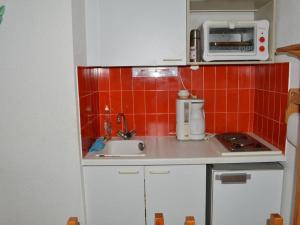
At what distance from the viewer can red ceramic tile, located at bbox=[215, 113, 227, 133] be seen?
2.33 m

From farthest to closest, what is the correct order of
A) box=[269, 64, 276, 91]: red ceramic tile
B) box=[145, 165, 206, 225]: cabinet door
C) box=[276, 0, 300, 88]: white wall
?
box=[269, 64, 276, 91]: red ceramic tile
box=[145, 165, 206, 225]: cabinet door
box=[276, 0, 300, 88]: white wall

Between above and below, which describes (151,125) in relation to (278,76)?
below

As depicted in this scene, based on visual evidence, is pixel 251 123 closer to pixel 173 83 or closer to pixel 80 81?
pixel 173 83

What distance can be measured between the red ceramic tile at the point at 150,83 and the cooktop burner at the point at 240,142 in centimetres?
69

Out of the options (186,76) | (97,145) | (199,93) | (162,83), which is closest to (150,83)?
(162,83)

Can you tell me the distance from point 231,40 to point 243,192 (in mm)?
1067

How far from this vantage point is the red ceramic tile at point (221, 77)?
2.28 m

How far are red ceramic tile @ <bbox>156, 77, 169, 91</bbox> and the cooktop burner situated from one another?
602mm

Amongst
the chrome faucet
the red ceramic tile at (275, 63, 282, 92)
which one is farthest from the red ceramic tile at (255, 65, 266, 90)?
the chrome faucet

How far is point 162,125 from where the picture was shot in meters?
2.34

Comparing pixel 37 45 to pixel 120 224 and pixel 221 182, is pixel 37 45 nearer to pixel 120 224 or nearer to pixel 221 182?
pixel 120 224

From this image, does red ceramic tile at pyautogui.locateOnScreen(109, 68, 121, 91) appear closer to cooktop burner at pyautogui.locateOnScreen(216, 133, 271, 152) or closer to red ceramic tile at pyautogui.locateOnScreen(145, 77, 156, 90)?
red ceramic tile at pyautogui.locateOnScreen(145, 77, 156, 90)

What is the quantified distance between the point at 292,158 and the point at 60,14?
5.54 ft

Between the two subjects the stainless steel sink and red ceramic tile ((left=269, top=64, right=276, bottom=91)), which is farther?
the stainless steel sink
